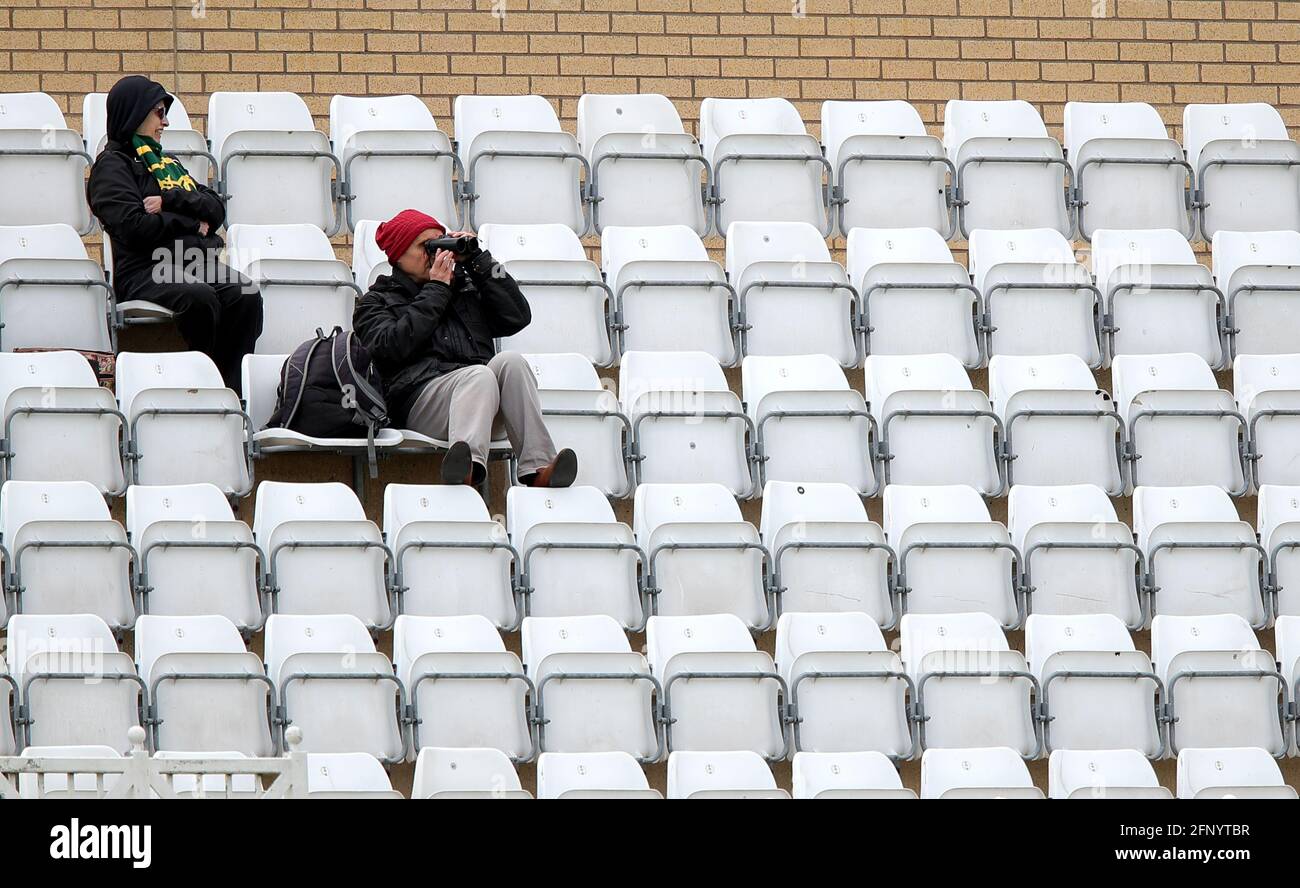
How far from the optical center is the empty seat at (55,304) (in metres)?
6.46

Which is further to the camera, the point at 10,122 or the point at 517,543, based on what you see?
the point at 10,122

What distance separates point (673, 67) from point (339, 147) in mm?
1490

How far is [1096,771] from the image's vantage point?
5590 millimetres

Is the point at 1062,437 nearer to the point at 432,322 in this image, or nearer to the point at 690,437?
the point at 690,437

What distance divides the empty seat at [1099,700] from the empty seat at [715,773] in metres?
0.89

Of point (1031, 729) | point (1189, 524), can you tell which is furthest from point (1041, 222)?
point (1031, 729)

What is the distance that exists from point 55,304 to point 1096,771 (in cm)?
304

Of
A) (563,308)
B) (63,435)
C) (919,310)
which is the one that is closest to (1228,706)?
(919,310)

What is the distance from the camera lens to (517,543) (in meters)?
6.08
